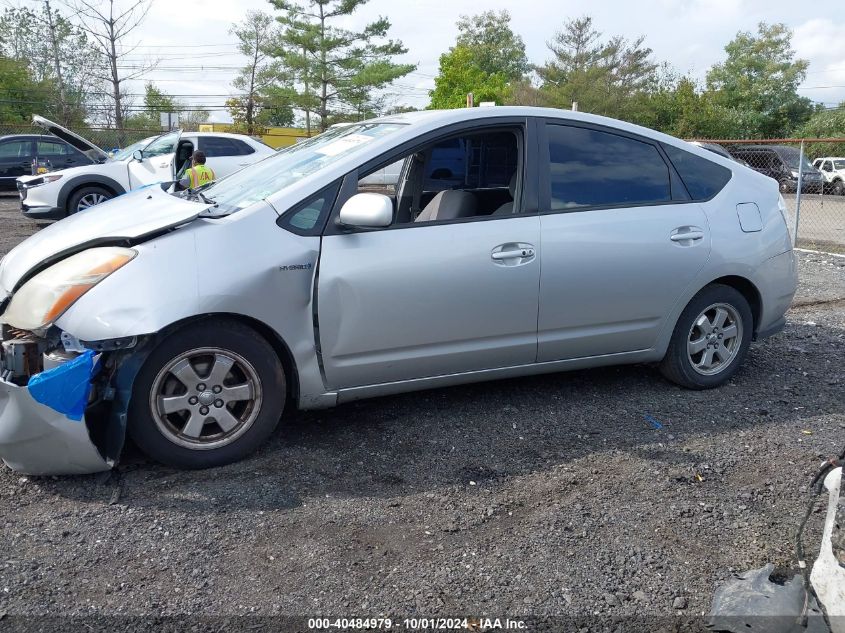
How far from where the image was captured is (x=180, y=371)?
11.6 feet

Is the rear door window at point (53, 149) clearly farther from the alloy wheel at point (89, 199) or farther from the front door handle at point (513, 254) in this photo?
the front door handle at point (513, 254)

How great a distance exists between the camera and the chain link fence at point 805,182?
43.0 ft

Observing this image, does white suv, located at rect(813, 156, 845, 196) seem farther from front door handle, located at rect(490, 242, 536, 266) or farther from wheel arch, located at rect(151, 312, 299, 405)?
wheel arch, located at rect(151, 312, 299, 405)

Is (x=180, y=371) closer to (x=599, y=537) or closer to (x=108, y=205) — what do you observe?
(x=108, y=205)

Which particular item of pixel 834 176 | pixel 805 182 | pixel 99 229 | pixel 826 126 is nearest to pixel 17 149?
pixel 99 229

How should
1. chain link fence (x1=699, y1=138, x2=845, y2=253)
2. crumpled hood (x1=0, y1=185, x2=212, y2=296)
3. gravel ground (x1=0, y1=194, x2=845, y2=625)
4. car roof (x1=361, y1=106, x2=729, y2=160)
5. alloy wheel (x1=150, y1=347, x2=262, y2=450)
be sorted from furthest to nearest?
chain link fence (x1=699, y1=138, x2=845, y2=253)
car roof (x1=361, y1=106, x2=729, y2=160)
crumpled hood (x1=0, y1=185, x2=212, y2=296)
alloy wheel (x1=150, y1=347, x2=262, y2=450)
gravel ground (x1=0, y1=194, x2=845, y2=625)

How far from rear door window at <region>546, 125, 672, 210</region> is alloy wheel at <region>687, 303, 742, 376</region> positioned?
2.62 feet

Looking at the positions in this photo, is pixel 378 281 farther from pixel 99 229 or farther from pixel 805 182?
pixel 805 182

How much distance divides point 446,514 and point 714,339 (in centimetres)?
244

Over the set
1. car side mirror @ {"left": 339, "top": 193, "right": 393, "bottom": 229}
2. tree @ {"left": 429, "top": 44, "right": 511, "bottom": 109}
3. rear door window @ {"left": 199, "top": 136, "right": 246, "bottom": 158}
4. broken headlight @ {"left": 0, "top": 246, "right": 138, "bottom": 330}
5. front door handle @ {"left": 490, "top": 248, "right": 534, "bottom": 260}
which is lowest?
broken headlight @ {"left": 0, "top": 246, "right": 138, "bottom": 330}

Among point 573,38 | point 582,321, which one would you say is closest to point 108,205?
point 582,321

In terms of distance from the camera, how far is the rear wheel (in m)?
13.1

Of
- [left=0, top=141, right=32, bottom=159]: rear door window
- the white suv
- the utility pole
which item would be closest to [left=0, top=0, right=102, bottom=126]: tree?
the utility pole

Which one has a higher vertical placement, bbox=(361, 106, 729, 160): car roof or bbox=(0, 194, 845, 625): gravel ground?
bbox=(361, 106, 729, 160): car roof
